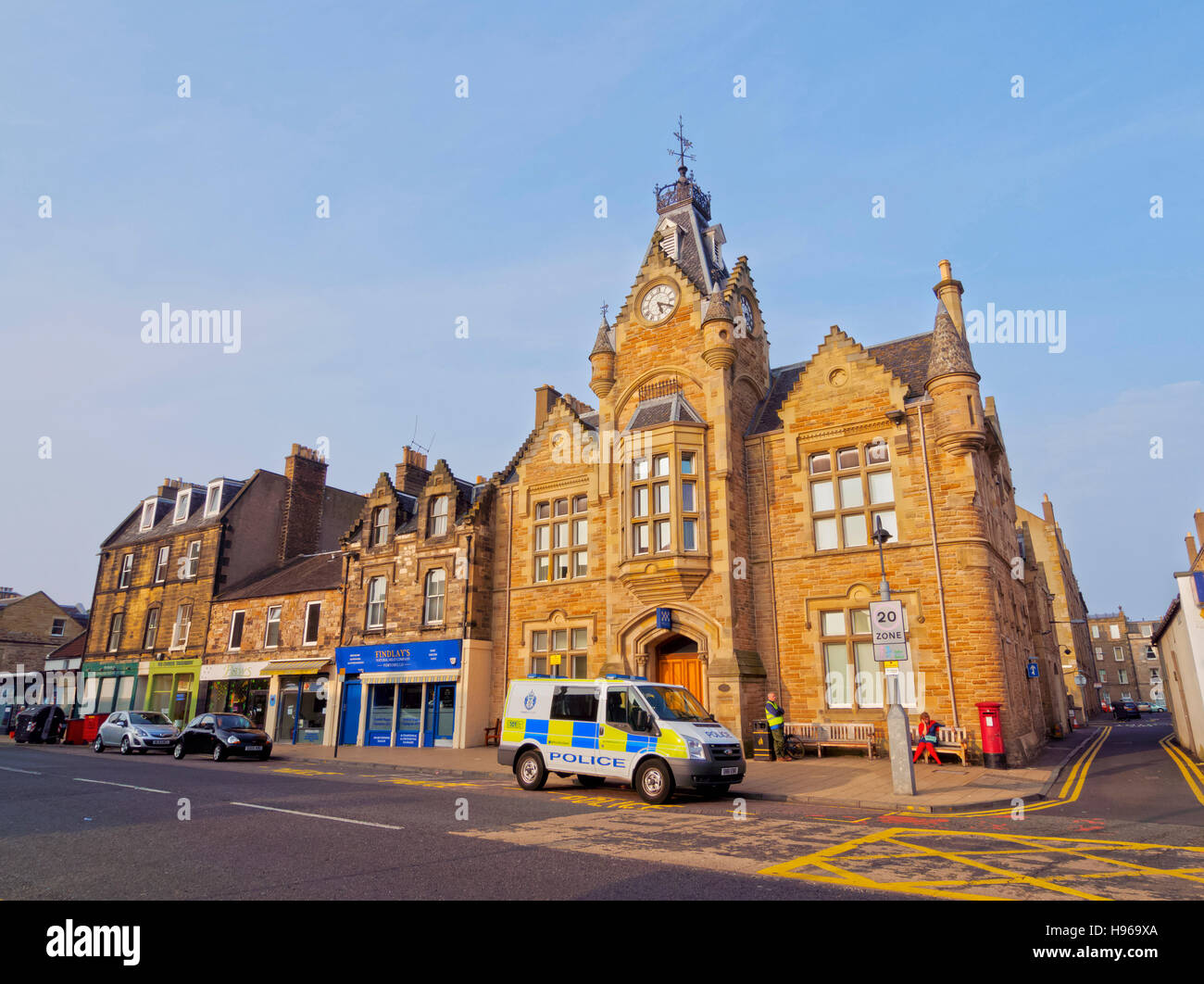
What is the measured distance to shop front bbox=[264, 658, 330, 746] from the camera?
3091 centimetres

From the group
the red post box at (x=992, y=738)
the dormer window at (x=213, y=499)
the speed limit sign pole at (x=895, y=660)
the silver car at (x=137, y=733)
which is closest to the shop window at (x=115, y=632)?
the dormer window at (x=213, y=499)

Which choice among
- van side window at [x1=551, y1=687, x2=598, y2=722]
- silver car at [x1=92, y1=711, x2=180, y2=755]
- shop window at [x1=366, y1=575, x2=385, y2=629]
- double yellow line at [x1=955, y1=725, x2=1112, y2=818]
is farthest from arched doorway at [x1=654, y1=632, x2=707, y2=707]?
silver car at [x1=92, y1=711, x2=180, y2=755]

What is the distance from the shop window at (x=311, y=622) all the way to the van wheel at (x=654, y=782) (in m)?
22.7

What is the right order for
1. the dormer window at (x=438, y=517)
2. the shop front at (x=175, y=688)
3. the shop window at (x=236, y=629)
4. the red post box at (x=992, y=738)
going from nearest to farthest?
A: 1. the red post box at (x=992, y=738)
2. the dormer window at (x=438, y=517)
3. the shop window at (x=236, y=629)
4. the shop front at (x=175, y=688)

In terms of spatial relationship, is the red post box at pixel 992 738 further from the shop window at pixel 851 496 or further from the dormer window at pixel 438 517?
the dormer window at pixel 438 517

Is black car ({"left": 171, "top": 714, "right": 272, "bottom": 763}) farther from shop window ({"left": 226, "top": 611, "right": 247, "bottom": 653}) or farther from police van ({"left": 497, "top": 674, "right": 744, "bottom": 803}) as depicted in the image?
police van ({"left": 497, "top": 674, "right": 744, "bottom": 803})

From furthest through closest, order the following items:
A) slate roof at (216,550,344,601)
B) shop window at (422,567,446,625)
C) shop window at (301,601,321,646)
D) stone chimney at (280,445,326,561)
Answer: stone chimney at (280,445,326,561), slate roof at (216,550,344,601), shop window at (301,601,321,646), shop window at (422,567,446,625)

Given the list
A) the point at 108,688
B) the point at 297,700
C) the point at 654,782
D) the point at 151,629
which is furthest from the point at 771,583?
the point at 108,688

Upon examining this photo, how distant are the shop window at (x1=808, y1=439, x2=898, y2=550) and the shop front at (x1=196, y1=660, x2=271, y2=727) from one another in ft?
80.6

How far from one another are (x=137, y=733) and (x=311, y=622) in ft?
25.3

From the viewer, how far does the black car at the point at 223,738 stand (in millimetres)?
23453

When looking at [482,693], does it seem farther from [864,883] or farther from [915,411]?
[864,883]

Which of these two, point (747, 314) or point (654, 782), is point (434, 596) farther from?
point (654, 782)
